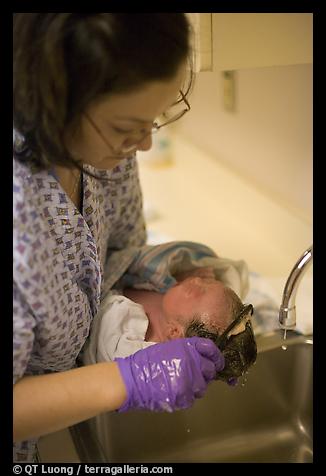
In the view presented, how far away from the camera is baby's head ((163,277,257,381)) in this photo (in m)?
0.94

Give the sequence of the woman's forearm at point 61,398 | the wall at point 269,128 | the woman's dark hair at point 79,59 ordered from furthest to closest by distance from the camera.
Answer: the wall at point 269,128
the woman's forearm at point 61,398
the woman's dark hair at point 79,59

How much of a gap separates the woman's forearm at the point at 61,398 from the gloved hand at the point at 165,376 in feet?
0.07

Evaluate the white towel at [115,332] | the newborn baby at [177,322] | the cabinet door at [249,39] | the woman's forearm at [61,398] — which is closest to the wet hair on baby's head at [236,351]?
the newborn baby at [177,322]

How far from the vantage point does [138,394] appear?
78cm

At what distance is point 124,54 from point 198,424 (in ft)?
2.52

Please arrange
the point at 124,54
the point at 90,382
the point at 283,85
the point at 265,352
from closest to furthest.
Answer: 1. the point at 124,54
2. the point at 90,382
3. the point at 265,352
4. the point at 283,85

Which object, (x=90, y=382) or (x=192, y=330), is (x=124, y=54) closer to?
(x=90, y=382)

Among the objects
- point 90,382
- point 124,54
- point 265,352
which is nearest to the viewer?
point 124,54

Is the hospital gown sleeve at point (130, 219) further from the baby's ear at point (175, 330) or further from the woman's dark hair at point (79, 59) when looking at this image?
the woman's dark hair at point (79, 59)

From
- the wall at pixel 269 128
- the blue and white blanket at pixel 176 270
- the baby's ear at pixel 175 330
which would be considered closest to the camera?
the baby's ear at pixel 175 330

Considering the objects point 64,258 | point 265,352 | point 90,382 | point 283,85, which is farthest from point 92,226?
point 283,85

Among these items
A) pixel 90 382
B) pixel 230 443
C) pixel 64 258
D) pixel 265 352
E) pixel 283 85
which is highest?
pixel 283 85

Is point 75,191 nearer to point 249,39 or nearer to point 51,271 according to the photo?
point 51,271

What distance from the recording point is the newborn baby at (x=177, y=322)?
95cm
